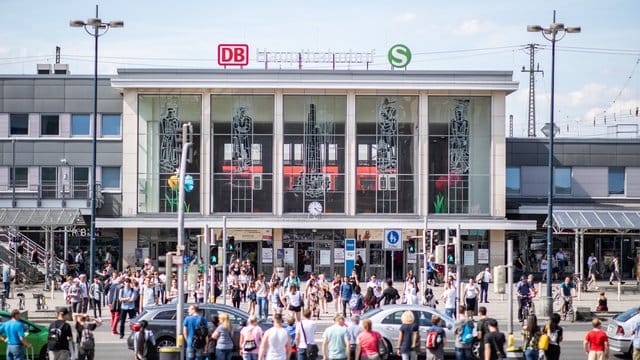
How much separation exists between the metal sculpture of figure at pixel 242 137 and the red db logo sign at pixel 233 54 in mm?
2484

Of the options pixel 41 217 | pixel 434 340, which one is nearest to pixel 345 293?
pixel 434 340

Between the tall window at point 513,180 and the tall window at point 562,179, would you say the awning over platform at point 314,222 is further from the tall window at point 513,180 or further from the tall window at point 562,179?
the tall window at point 562,179

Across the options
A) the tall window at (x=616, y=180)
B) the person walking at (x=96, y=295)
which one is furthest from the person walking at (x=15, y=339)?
the tall window at (x=616, y=180)

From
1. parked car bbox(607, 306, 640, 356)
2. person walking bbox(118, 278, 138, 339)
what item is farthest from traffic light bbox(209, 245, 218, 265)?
parked car bbox(607, 306, 640, 356)

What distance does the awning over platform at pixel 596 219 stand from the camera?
167 ft

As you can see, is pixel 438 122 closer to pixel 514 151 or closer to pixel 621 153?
pixel 514 151

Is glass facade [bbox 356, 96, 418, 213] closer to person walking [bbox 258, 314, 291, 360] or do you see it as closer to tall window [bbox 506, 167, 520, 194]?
tall window [bbox 506, 167, 520, 194]

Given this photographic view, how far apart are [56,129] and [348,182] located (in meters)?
16.8

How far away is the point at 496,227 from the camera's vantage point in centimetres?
5391

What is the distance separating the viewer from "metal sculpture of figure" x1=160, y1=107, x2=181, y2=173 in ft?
180

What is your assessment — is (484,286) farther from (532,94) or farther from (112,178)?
(532,94)

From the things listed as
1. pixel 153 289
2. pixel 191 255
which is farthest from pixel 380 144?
pixel 153 289

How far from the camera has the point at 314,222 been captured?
5381 cm

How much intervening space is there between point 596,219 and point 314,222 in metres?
14.4
